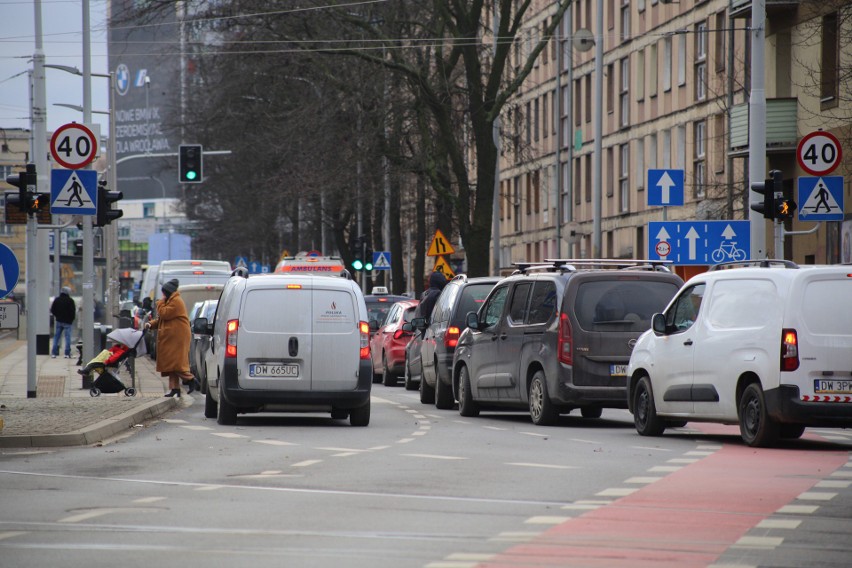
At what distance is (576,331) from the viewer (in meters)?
20.2

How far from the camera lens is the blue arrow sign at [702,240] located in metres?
29.9

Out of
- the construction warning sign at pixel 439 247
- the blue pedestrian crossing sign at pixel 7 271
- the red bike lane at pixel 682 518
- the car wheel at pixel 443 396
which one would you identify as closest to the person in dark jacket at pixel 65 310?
the construction warning sign at pixel 439 247

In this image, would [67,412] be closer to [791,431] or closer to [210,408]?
[210,408]

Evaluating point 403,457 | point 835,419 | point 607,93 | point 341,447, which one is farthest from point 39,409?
point 607,93

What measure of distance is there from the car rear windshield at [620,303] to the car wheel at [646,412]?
3.70 feet

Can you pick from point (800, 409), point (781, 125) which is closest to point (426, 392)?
point (800, 409)

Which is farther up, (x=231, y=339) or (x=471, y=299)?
(x=471, y=299)

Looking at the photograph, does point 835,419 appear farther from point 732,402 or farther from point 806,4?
point 806,4

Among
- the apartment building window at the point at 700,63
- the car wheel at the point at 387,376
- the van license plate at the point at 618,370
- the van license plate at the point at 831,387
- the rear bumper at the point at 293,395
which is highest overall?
the apartment building window at the point at 700,63

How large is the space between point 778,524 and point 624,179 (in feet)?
189

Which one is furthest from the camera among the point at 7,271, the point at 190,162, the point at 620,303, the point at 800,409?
the point at 190,162

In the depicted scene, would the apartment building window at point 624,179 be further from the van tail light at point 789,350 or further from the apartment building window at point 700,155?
the van tail light at point 789,350

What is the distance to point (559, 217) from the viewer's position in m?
72.6

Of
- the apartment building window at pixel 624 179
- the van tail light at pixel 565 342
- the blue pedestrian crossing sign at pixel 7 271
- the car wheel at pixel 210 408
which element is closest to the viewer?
the blue pedestrian crossing sign at pixel 7 271
